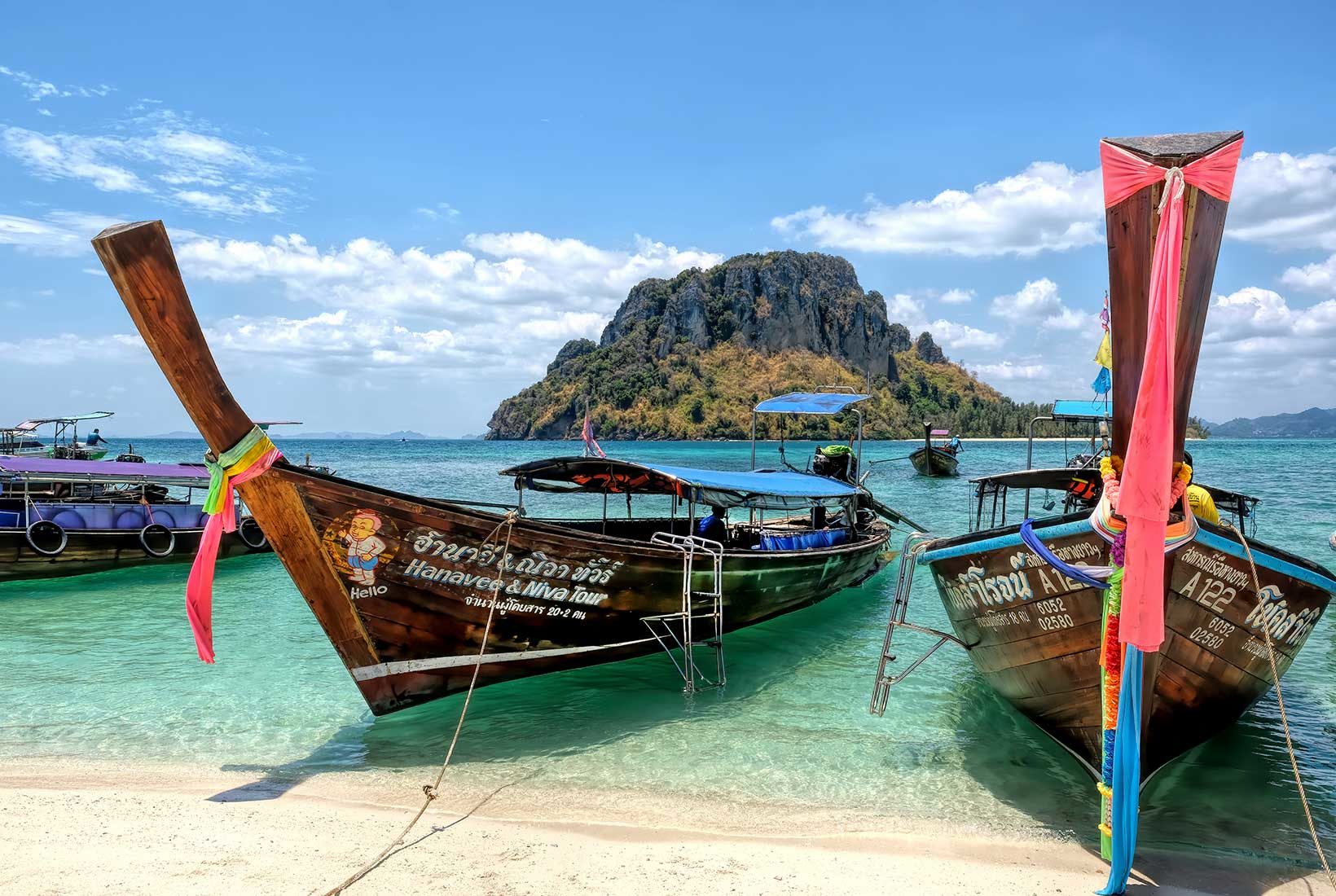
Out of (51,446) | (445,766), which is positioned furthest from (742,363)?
(445,766)

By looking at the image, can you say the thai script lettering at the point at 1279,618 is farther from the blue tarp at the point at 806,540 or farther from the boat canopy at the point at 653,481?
the blue tarp at the point at 806,540

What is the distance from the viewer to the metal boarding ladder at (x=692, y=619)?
28.3ft

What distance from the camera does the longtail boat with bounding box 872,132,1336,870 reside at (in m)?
4.12

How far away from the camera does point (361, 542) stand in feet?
22.1

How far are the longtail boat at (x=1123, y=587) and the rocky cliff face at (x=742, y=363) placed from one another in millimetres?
114952

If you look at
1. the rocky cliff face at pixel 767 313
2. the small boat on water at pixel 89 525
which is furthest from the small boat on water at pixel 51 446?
the rocky cliff face at pixel 767 313

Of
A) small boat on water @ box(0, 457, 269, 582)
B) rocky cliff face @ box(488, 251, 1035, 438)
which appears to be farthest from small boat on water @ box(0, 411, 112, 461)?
rocky cliff face @ box(488, 251, 1035, 438)

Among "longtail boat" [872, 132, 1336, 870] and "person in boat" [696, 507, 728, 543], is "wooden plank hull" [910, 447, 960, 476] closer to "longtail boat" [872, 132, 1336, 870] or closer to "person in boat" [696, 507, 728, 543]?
"person in boat" [696, 507, 728, 543]

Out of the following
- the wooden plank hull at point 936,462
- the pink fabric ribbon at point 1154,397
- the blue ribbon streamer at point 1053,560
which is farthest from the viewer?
the wooden plank hull at point 936,462

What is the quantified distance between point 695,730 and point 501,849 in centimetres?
285

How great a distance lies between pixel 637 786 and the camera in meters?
6.60

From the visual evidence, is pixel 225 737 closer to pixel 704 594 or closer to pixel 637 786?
pixel 637 786

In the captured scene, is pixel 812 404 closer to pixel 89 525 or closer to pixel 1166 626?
pixel 1166 626

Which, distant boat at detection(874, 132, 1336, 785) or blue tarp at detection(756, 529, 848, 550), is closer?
distant boat at detection(874, 132, 1336, 785)
